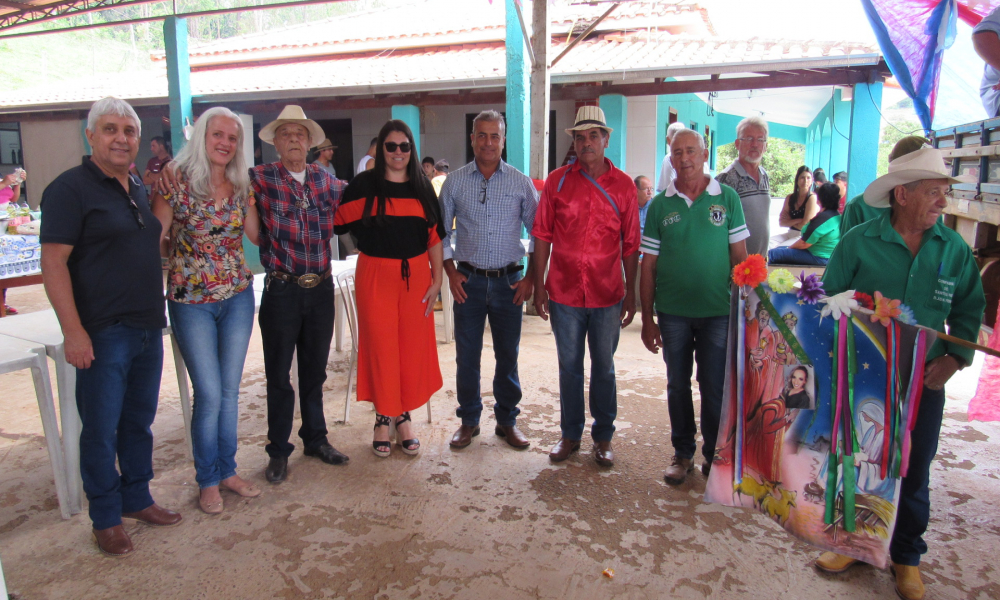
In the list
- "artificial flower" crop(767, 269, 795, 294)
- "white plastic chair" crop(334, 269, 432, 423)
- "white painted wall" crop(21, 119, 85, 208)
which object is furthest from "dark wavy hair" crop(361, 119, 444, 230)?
"white painted wall" crop(21, 119, 85, 208)

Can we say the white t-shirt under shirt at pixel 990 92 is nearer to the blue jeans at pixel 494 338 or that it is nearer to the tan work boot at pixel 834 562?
the tan work boot at pixel 834 562

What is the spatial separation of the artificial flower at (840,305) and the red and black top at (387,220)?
2.06 metres

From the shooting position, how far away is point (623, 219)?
3.35 metres

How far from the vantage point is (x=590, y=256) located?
3336mm

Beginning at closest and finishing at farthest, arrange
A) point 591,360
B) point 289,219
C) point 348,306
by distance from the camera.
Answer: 1. point 289,219
2. point 591,360
3. point 348,306

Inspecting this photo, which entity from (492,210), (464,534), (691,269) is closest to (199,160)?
(492,210)

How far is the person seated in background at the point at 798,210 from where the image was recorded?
628 cm

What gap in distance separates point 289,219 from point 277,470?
4.38 ft

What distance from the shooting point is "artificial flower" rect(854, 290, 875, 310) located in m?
2.41

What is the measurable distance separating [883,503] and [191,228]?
312 centimetres

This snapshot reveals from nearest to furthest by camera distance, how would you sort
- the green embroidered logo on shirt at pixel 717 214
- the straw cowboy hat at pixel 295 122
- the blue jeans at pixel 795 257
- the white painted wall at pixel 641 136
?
the green embroidered logo on shirt at pixel 717 214 → the straw cowboy hat at pixel 295 122 → the blue jeans at pixel 795 257 → the white painted wall at pixel 641 136

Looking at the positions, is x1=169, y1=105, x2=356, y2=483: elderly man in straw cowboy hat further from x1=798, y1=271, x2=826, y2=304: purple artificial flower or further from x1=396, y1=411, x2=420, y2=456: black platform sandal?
x1=798, y1=271, x2=826, y2=304: purple artificial flower

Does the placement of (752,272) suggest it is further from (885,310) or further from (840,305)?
(885,310)

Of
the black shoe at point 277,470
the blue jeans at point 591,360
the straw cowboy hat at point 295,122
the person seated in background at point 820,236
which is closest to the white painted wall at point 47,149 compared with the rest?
the straw cowboy hat at point 295,122
